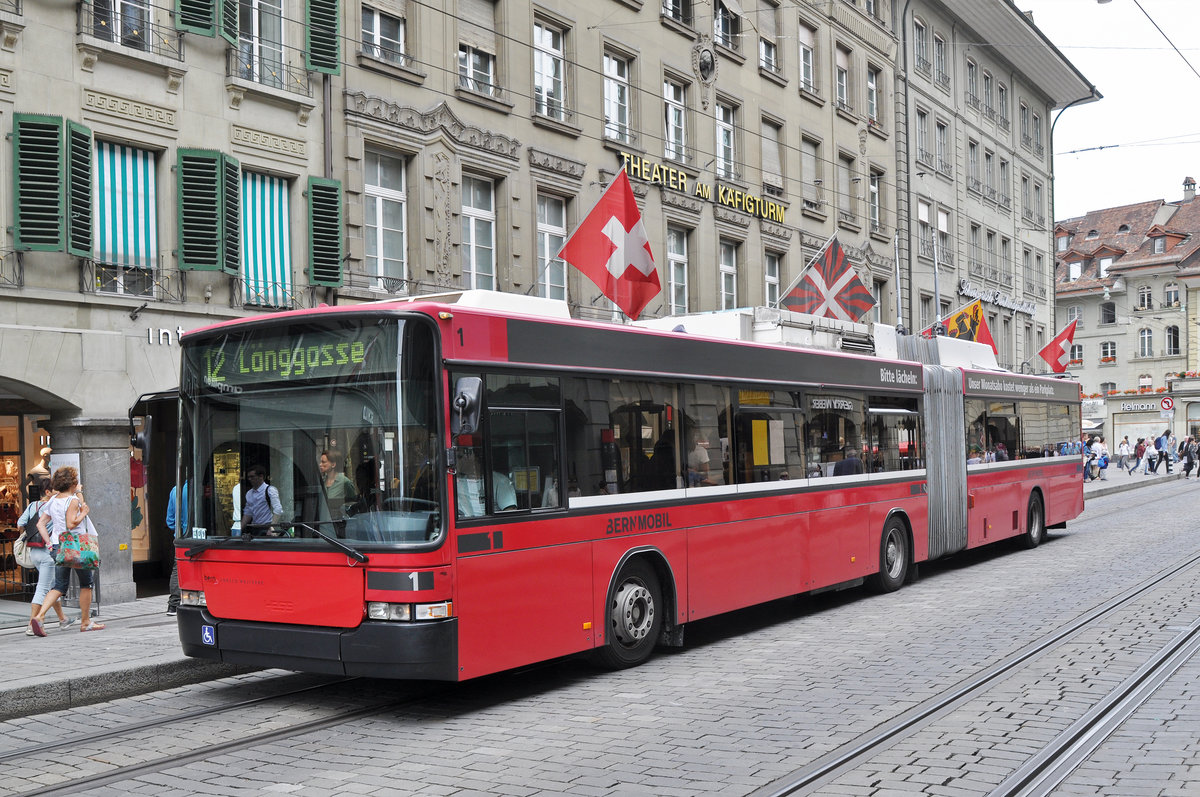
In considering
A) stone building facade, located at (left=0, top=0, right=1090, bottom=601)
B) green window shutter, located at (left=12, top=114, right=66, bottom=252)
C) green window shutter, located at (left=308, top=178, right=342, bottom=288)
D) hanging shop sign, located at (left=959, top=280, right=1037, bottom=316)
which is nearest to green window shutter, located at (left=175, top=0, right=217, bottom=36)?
stone building facade, located at (left=0, top=0, right=1090, bottom=601)

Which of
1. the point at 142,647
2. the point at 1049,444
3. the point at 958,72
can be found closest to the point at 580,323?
the point at 142,647

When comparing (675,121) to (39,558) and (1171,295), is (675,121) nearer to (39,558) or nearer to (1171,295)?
(39,558)

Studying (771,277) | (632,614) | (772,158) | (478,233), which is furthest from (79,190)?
(772,158)

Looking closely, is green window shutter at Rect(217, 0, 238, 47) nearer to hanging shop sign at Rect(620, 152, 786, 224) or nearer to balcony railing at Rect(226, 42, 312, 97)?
balcony railing at Rect(226, 42, 312, 97)

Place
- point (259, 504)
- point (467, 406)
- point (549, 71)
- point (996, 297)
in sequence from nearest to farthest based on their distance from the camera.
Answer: point (467, 406)
point (259, 504)
point (549, 71)
point (996, 297)

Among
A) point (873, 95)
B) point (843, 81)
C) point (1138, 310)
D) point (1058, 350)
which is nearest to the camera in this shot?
point (1058, 350)

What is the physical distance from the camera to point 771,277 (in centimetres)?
2891

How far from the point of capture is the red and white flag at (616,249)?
15.7m

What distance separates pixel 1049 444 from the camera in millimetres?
19766

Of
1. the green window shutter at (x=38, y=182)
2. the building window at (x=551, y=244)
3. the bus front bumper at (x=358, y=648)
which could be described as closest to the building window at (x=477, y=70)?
the building window at (x=551, y=244)

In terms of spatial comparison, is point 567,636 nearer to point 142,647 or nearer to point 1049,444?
point 142,647

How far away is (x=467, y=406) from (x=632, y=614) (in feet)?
9.59

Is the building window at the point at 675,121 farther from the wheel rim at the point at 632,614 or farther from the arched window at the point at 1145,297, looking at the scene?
the arched window at the point at 1145,297

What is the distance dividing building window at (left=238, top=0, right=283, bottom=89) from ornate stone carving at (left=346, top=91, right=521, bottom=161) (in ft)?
4.02
